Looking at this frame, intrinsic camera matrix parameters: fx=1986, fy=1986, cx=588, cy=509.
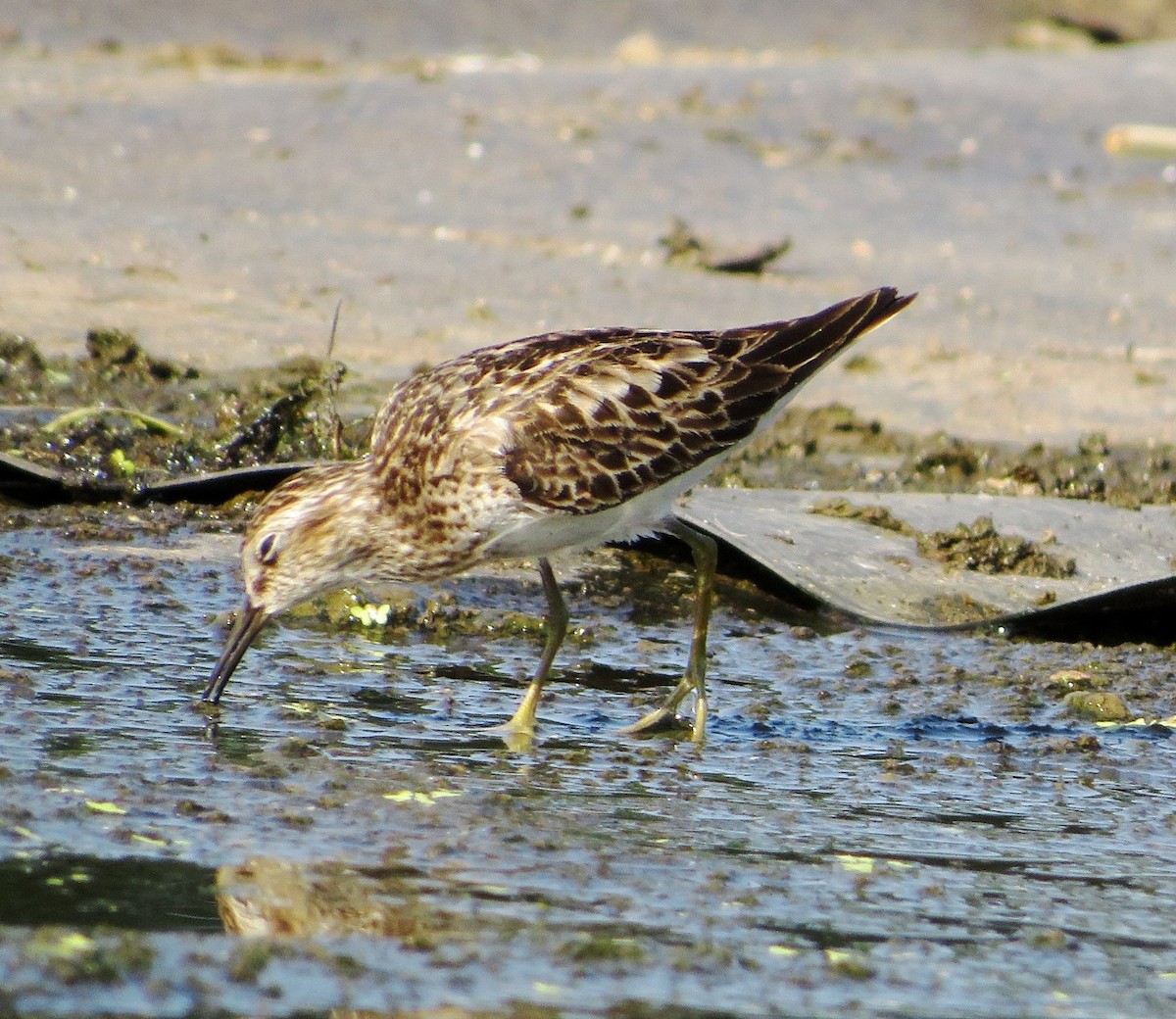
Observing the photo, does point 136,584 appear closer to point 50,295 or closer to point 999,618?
point 999,618

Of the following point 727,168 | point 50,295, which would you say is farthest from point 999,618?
point 727,168

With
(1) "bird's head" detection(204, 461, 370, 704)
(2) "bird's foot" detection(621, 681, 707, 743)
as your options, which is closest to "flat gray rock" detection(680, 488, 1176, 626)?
(2) "bird's foot" detection(621, 681, 707, 743)

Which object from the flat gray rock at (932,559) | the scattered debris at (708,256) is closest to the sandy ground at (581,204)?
the scattered debris at (708,256)

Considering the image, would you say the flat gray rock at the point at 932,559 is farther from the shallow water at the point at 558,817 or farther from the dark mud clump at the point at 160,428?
the dark mud clump at the point at 160,428

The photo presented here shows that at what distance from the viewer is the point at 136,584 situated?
21.5ft

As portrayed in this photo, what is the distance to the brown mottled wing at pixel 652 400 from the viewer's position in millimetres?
5746

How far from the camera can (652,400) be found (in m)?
6.00

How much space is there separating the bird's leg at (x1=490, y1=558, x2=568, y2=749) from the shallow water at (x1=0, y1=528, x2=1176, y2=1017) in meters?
0.08

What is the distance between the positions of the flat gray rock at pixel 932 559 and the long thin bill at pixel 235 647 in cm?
175

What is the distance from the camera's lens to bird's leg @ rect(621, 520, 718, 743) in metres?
5.59

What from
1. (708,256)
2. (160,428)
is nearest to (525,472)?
(160,428)

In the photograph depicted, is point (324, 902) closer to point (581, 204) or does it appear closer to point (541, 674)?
point (541, 674)

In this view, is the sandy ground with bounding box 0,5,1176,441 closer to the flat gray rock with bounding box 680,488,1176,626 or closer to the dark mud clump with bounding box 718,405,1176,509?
the dark mud clump with bounding box 718,405,1176,509

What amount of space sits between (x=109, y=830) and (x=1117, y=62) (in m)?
17.7
